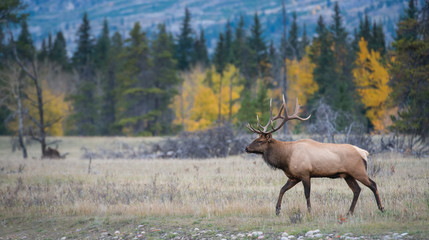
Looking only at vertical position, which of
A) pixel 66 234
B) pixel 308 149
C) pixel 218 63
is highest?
pixel 218 63

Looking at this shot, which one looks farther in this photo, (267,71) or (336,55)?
(267,71)

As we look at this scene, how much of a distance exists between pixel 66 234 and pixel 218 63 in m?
41.3

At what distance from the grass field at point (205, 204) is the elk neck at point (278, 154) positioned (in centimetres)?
92

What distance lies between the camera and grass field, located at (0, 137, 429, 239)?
8.21 m

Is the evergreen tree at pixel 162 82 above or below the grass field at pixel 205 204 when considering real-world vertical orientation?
above

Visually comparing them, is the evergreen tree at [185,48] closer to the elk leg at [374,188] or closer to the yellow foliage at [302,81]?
the yellow foliage at [302,81]

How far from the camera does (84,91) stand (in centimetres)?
5684

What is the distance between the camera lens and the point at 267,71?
57.0 metres

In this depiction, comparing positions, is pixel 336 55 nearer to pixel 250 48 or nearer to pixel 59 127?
pixel 250 48

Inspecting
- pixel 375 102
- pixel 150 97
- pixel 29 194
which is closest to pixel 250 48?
pixel 150 97

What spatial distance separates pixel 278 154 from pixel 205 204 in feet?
6.90

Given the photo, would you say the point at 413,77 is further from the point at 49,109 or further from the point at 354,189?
the point at 49,109

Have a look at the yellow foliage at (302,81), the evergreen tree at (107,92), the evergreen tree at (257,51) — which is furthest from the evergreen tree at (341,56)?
the evergreen tree at (107,92)

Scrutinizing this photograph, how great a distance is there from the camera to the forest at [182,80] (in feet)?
118
